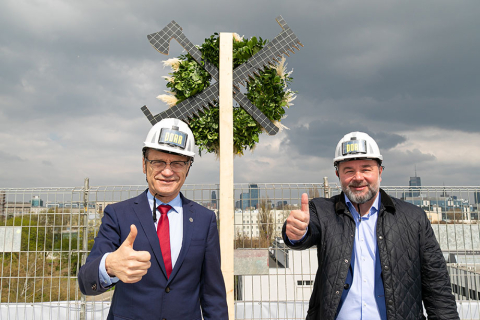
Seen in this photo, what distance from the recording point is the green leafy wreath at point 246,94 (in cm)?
459

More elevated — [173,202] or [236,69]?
[236,69]

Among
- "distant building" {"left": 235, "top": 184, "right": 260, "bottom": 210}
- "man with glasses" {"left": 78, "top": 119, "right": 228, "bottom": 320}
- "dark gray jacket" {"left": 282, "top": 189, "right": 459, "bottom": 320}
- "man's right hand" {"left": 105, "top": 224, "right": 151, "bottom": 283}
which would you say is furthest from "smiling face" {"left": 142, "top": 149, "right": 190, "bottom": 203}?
"distant building" {"left": 235, "top": 184, "right": 260, "bottom": 210}

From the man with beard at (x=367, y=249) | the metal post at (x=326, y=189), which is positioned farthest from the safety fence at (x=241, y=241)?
the man with beard at (x=367, y=249)

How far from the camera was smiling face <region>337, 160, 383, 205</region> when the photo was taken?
96.3 inches

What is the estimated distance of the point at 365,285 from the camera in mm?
2246

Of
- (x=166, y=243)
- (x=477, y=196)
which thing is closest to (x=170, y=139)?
(x=166, y=243)

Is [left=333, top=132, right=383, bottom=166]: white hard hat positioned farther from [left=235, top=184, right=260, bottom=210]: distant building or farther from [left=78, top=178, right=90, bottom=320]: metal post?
[left=78, top=178, right=90, bottom=320]: metal post

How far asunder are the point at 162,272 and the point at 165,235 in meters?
0.24

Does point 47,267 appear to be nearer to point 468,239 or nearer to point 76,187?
point 76,187

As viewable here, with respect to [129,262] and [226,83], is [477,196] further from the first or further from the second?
[129,262]

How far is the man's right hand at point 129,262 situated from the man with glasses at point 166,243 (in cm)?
19

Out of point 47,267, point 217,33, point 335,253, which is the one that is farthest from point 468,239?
point 47,267

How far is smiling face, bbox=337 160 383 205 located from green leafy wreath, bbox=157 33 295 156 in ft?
7.37

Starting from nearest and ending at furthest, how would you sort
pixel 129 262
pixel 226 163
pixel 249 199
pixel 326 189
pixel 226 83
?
pixel 129 262
pixel 226 163
pixel 226 83
pixel 249 199
pixel 326 189
